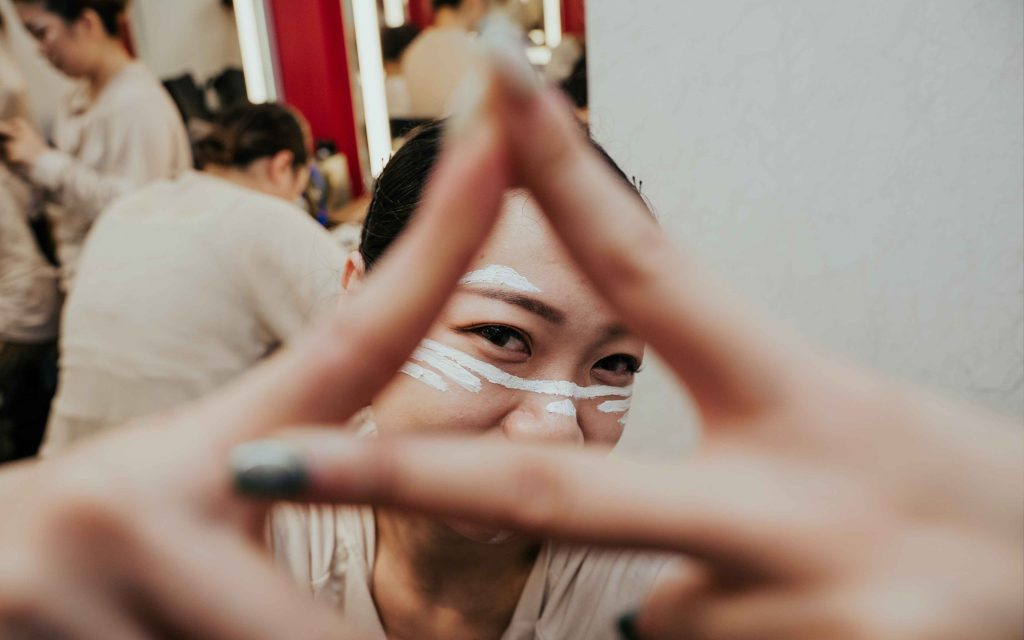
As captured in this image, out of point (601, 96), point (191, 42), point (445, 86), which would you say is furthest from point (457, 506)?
point (191, 42)

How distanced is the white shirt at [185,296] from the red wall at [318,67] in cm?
121

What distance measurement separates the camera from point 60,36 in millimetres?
1544

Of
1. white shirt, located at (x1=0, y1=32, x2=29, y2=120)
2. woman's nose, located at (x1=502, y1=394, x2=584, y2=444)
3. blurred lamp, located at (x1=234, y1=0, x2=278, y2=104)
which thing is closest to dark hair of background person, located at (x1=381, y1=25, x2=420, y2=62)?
blurred lamp, located at (x1=234, y1=0, x2=278, y2=104)

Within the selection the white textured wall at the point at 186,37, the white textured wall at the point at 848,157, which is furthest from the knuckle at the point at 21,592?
the white textured wall at the point at 186,37

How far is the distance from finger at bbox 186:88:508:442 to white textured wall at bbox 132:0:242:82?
2530mm

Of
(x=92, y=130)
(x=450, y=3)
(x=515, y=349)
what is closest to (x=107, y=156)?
(x=92, y=130)

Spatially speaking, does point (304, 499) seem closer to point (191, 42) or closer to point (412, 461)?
point (412, 461)

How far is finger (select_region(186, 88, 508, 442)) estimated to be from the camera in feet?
0.76

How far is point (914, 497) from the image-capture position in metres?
0.24

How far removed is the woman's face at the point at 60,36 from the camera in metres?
1.53

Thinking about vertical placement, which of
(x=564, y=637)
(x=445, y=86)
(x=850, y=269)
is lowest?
(x=564, y=637)

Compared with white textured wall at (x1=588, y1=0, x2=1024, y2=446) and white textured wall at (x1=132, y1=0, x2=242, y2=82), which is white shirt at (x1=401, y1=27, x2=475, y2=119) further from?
white textured wall at (x1=588, y1=0, x2=1024, y2=446)

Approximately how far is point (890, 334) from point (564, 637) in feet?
2.46

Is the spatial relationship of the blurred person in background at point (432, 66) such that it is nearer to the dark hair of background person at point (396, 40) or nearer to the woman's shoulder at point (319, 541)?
the dark hair of background person at point (396, 40)
